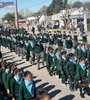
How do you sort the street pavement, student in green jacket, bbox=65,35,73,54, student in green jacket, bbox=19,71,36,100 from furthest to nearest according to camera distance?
student in green jacket, bbox=65,35,73,54 → the street pavement → student in green jacket, bbox=19,71,36,100

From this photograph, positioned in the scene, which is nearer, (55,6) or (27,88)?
(27,88)

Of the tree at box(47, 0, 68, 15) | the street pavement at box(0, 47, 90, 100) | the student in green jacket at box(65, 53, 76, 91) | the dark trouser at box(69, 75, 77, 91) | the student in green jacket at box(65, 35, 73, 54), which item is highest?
the tree at box(47, 0, 68, 15)

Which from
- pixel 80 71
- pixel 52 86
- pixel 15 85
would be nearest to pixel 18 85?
pixel 15 85

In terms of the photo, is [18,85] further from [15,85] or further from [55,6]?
[55,6]

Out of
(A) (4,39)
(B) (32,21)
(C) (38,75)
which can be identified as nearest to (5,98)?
(C) (38,75)

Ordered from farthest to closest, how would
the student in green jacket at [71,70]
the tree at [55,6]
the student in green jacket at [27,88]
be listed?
the tree at [55,6], the student in green jacket at [71,70], the student in green jacket at [27,88]

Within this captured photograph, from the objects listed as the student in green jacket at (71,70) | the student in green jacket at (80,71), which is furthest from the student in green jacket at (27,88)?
the student in green jacket at (71,70)

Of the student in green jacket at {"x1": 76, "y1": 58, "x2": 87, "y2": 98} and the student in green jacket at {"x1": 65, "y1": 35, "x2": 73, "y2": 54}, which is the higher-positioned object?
the student in green jacket at {"x1": 65, "y1": 35, "x2": 73, "y2": 54}

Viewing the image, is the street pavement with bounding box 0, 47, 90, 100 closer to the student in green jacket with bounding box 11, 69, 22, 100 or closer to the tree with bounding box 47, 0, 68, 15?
the student in green jacket with bounding box 11, 69, 22, 100

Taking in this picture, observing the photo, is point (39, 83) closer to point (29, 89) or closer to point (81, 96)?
point (81, 96)

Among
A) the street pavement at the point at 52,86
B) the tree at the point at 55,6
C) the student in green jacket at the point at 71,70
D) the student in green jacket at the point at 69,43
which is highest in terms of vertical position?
the tree at the point at 55,6

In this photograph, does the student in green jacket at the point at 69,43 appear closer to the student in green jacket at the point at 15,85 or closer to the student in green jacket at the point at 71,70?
the student in green jacket at the point at 71,70

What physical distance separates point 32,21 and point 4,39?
4443 cm

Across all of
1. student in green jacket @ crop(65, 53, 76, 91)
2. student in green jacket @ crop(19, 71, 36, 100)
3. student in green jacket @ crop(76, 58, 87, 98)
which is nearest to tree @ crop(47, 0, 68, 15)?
student in green jacket @ crop(65, 53, 76, 91)
